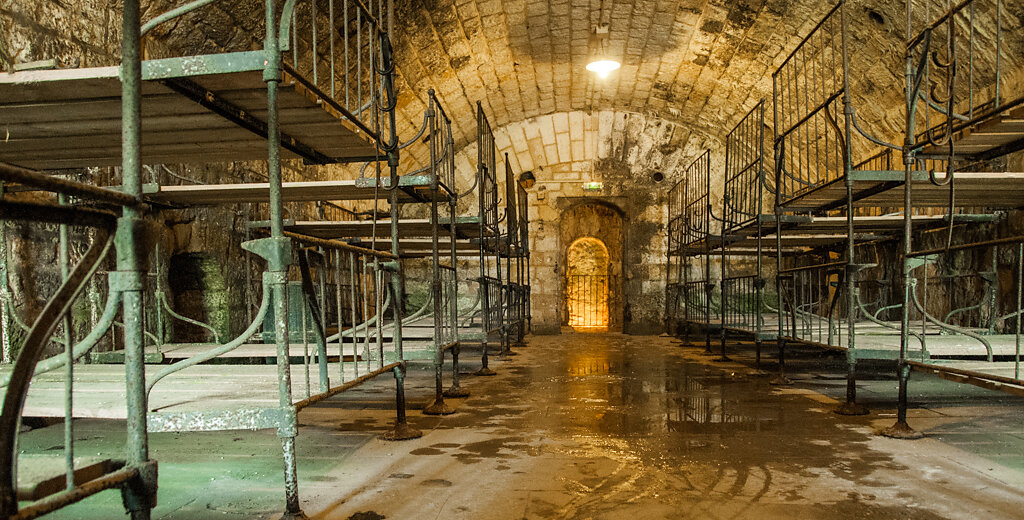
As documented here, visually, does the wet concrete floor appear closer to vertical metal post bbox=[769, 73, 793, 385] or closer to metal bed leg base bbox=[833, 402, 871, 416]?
metal bed leg base bbox=[833, 402, 871, 416]

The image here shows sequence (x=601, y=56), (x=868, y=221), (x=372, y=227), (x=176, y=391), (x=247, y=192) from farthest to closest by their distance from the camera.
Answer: (x=601, y=56), (x=868, y=221), (x=372, y=227), (x=247, y=192), (x=176, y=391)

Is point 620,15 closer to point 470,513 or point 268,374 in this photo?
point 268,374

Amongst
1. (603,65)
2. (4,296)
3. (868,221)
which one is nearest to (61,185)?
(4,296)

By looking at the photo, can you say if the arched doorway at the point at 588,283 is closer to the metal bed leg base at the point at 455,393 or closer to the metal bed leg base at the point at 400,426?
the metal bed leg base at the point at 455,393

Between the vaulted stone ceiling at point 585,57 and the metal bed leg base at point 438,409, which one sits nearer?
the metal bed leg base at point 438,409

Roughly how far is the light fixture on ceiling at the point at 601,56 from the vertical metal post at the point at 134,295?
8.45 meters

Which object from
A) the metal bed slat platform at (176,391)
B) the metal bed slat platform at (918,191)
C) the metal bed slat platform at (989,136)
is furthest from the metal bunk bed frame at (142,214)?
the metal bed slat platform at (989,136)

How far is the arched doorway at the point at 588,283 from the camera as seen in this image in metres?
17.0

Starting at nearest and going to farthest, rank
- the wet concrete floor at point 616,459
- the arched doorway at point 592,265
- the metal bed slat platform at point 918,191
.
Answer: the wet concrete floor at point 616,459
the metal bed slat platform at point 918,191
the arched doorway at point 592,265

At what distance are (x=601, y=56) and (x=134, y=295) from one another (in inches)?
383

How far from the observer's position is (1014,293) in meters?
7.23

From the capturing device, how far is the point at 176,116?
116 inches

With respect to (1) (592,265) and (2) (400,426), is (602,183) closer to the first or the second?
(1) (592,265)

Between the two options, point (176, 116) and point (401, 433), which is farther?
point (401, 433)
